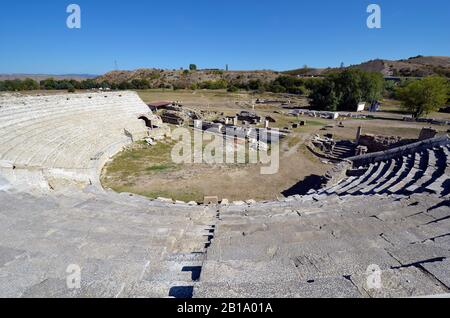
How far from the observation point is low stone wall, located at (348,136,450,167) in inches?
591

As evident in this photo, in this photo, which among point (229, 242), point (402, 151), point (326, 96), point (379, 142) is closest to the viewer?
point (229, 242)

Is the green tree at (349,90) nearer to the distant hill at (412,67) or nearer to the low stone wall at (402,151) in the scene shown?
the low stone wall at (402,151)

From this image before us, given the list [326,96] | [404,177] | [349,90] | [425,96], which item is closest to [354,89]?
[349,90]

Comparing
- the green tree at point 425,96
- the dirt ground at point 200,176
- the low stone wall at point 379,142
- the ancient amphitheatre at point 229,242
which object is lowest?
the dirt ground at point 200,176

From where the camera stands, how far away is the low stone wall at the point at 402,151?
1502 cm

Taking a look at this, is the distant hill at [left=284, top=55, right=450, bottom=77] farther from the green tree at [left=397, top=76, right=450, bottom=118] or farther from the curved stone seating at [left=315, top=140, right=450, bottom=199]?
the curved stone seating at [left=315, top=140, right=450, bottom=199]

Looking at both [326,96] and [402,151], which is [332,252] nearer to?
[402,151]

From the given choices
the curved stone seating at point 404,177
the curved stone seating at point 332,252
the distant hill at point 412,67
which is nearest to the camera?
the curved stone seating at point 332,252

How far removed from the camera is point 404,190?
9.61 metres

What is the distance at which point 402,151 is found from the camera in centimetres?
A: 1564

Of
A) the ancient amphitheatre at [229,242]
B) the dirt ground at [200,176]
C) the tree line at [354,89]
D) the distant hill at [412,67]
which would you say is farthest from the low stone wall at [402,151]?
the distant hill at [412,67]

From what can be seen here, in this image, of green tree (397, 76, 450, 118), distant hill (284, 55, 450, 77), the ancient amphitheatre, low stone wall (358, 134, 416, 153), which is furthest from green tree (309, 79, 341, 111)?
distant hill (284, 55, 450, 77)

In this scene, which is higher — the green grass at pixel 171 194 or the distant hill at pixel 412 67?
the distant hill at pixel 412 67

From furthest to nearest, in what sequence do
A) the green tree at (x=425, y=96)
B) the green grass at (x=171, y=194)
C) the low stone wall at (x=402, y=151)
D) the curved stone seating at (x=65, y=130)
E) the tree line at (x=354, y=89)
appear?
the tree line at (x=354, y=89) → the green tree at (x=425, y=96) → the low stone wall at (x=402, y=151) → the curved stone seating at (x=65, y=130) → the green grass at (x=171, y=194)
